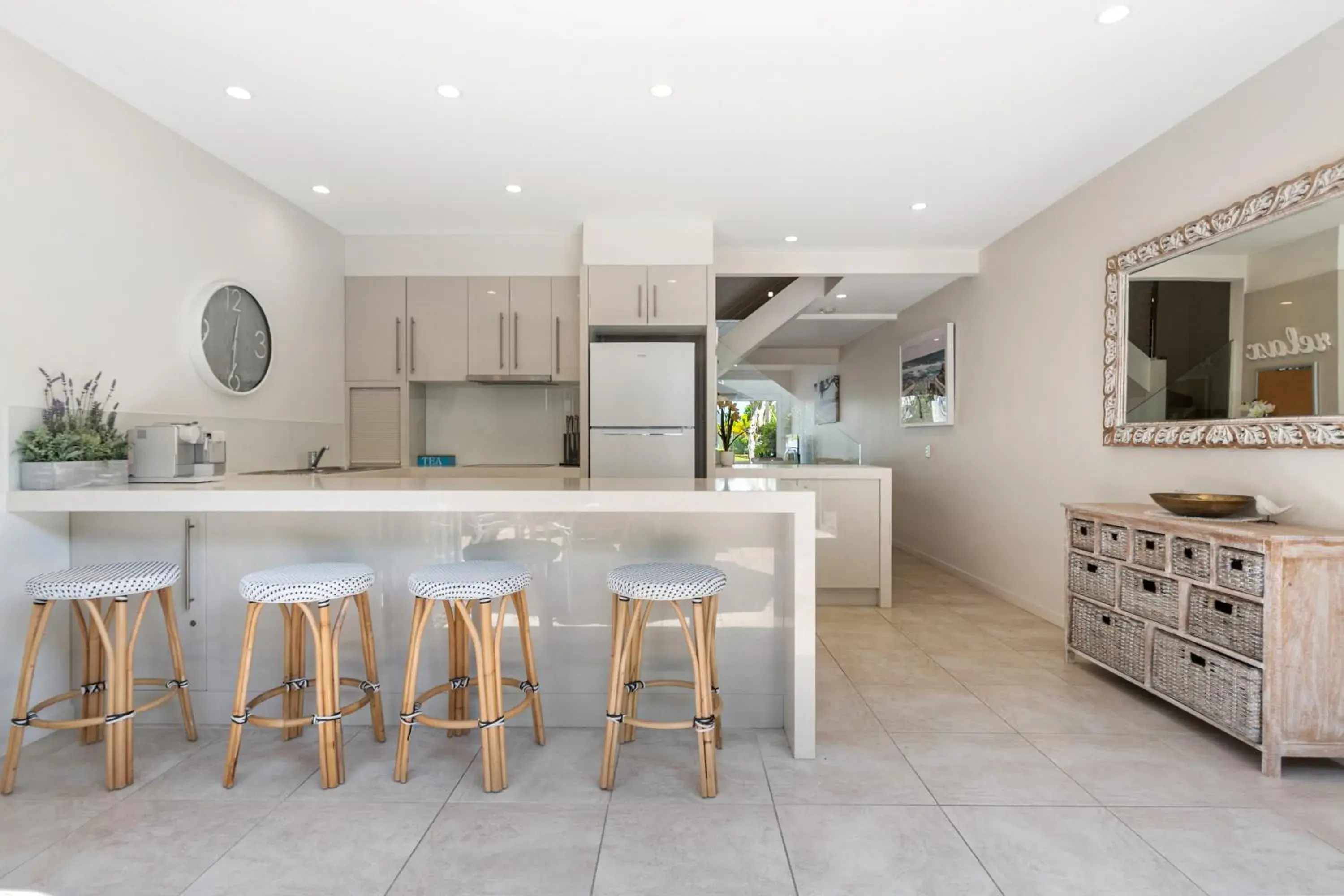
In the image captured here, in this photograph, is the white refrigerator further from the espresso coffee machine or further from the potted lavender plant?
the potted lavender plant

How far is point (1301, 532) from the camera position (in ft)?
6.95

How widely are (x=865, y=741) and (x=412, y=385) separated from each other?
11.9 feet

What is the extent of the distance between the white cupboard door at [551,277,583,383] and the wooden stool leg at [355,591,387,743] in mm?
2491

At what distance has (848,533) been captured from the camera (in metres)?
4.41

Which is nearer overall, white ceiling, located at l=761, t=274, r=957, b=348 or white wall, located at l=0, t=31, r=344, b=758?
white wall, located at l=0, t=31, r=344, b=758

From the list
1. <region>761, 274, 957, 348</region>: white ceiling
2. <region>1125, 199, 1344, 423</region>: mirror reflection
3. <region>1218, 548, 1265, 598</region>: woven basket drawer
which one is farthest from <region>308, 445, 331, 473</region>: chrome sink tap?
<region>1125, 199, 1344, 423</region>: mirror reflection

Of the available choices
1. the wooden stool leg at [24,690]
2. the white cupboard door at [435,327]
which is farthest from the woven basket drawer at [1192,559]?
the white cupboard door at [435,327]

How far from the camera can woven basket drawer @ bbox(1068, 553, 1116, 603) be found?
2.83 m

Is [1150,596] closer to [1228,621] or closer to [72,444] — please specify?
[1228,621]

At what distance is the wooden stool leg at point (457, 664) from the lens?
7.52 ft

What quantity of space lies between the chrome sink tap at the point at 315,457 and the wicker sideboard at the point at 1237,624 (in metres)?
3.93

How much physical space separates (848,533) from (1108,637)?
5.62 feet

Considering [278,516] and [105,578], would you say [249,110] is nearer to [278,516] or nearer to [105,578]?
[278,516]

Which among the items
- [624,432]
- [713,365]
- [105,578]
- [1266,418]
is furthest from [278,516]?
[1266,418]
